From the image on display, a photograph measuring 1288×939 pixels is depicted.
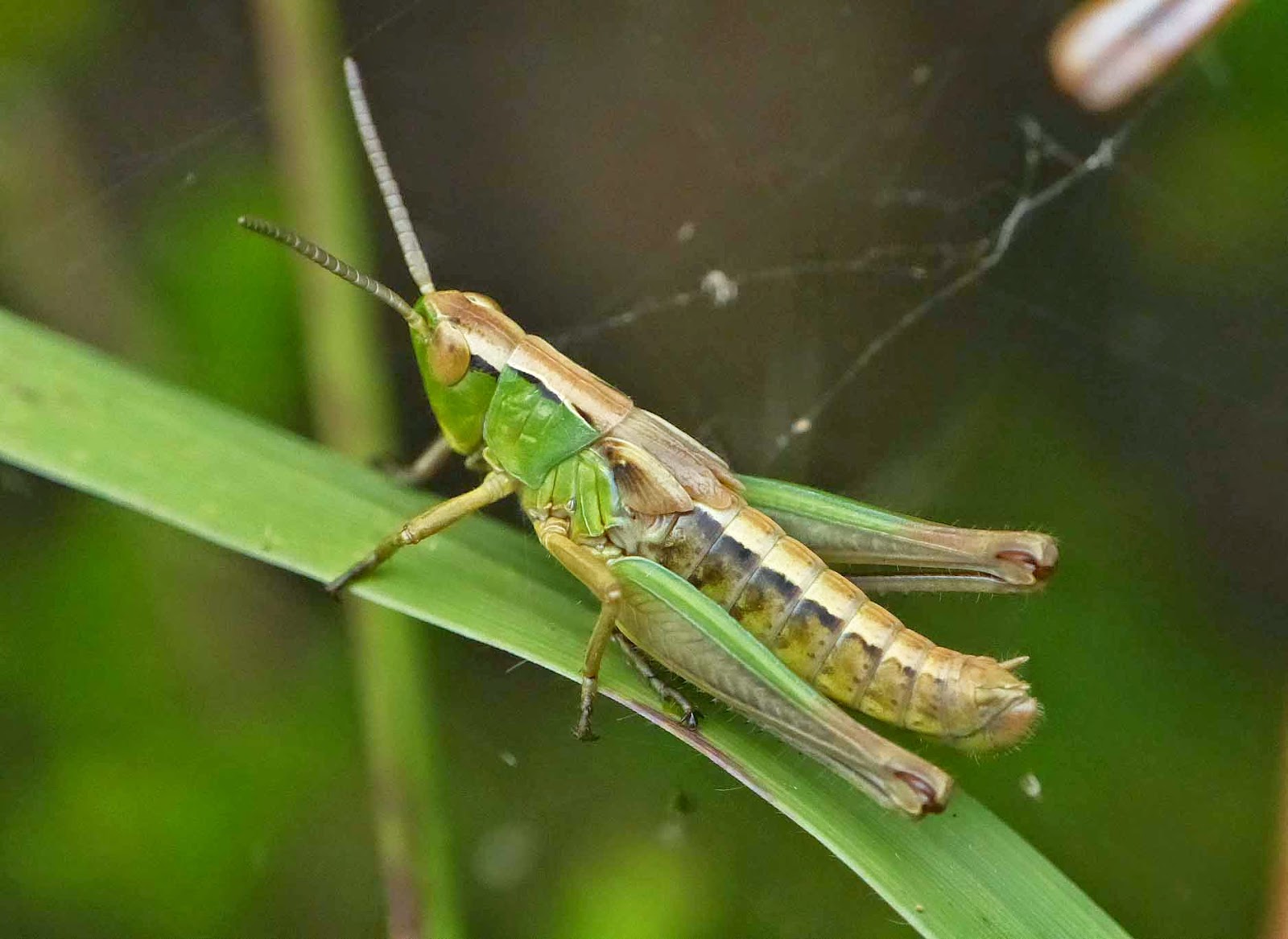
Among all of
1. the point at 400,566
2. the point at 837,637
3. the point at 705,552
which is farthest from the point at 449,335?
the point at 837,637

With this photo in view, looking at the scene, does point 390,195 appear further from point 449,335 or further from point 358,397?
point 358,397

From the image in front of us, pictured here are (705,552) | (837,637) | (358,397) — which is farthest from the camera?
(358,397)

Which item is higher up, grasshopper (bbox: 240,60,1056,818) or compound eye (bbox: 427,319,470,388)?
compound eye (bbox: 427,319,470,388)

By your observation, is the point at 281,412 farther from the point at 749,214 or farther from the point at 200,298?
the point at 749,214

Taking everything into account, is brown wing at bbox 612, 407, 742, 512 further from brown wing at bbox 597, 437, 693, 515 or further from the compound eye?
the compound eye

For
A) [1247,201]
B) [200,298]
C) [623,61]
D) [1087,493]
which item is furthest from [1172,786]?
[200,298]

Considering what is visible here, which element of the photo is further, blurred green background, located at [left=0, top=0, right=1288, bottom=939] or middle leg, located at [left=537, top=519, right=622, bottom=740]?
blurred green background, located at [left=0, top=0, right=1288, bottom=939]

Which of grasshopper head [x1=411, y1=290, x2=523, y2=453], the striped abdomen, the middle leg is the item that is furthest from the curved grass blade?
grasshopper head [x1=411, y1=290, x2=523, y2=453]
